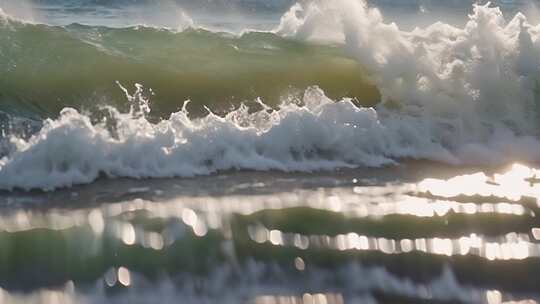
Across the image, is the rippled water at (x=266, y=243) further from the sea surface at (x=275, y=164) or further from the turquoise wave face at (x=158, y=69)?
the turquoise wave face at (x=158, y=69)

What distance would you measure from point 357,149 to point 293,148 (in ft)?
2.41

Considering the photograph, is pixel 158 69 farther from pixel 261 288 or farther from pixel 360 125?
pixel 261 288

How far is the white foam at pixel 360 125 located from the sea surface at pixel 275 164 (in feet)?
0.08

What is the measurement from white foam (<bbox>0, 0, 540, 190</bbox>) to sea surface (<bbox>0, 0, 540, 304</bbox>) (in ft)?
0.08

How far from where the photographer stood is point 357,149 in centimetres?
974

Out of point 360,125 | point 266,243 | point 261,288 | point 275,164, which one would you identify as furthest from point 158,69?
point 261,288

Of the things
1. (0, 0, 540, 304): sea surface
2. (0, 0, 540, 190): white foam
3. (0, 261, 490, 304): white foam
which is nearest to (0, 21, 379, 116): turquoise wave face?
(0, 0, 540, 304): sea surface

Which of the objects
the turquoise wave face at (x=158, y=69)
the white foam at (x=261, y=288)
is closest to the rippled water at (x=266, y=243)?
the white foam at (x=261, y=288)

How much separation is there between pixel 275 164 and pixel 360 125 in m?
1.40

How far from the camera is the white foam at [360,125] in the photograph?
8.46m

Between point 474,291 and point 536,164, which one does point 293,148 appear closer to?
point 536,164

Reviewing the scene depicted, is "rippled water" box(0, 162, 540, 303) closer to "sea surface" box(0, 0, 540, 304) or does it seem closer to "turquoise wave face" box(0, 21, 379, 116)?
"sea surface" box(0, 0, 540, 304)

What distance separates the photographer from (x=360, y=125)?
10.0 meters

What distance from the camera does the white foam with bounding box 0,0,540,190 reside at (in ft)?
27.8
